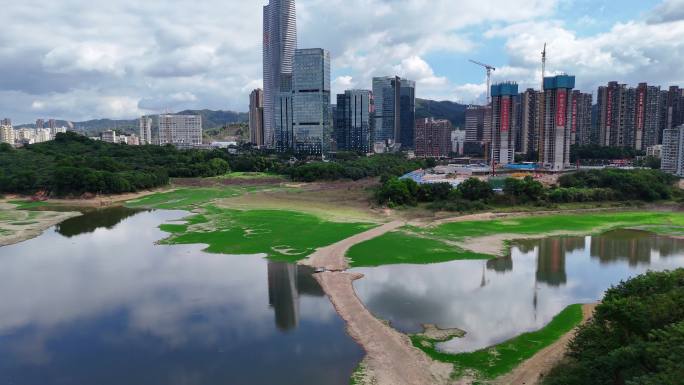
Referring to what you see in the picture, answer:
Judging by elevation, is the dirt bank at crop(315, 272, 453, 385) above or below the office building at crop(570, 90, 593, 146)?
below

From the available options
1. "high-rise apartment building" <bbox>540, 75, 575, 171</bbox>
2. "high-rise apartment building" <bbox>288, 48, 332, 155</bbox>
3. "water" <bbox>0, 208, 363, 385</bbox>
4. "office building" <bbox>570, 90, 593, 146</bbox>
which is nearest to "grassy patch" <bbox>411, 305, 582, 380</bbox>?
"water" <bbox>0, 208, 363, 385</bbox>

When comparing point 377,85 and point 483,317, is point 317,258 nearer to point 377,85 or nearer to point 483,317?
point 483,317

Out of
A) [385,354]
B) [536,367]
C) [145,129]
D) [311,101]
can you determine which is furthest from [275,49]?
[536,367]

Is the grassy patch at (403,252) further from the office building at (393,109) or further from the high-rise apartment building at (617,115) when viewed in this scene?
the office building at (393,109)

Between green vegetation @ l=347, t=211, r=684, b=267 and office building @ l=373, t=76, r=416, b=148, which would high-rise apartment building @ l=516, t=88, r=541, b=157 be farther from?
green vegetation @ l=347, t=211, r=684, b=267

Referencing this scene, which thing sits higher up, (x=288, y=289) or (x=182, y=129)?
(x=182, y=129)

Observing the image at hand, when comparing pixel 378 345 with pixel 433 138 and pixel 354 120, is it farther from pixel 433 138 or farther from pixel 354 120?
pixel 354 120
